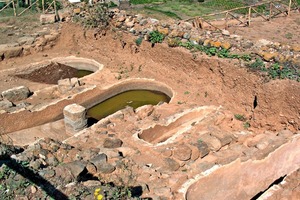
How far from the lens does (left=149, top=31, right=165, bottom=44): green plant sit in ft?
46.7

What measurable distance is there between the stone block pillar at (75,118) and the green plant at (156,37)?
13.8 feet

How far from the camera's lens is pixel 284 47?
12664 millimetres

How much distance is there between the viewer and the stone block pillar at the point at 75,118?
37.5ft

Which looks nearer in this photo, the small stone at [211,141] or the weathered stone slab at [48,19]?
the small stone at [211,141]

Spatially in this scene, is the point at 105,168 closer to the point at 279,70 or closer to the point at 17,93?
the point at 17,93

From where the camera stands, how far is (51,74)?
15305mm

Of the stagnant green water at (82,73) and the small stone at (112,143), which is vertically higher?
the small stone at (112,143)

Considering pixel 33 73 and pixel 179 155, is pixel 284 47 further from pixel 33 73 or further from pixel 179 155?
pixel 33 73

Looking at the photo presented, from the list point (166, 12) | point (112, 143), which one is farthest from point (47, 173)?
point (166, 12)

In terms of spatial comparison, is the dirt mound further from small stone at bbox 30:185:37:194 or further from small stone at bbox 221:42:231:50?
small stone at bbox 30:185:37:194

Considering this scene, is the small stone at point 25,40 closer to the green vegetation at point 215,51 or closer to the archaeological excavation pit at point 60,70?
the archaeological excavation pit at point 60,70

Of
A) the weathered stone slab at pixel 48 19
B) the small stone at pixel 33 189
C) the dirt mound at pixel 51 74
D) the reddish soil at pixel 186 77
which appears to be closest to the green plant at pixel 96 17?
the reddish soil at pixel 186 77

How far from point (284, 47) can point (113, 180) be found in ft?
24.2

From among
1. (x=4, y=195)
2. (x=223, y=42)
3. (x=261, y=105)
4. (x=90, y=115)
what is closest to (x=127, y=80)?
(x=90, y=115)
